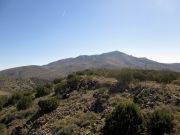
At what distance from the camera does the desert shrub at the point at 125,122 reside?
12.2 meters

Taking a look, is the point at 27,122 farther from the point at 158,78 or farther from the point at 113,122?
the point at 158,78

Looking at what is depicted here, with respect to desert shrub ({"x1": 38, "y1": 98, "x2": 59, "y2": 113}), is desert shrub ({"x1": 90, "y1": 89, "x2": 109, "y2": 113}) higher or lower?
higher

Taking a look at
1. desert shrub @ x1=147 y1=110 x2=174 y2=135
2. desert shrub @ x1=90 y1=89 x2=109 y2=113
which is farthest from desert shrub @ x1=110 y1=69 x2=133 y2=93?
desert shrub @ x1=147 y1=110 x2=174 y2=135

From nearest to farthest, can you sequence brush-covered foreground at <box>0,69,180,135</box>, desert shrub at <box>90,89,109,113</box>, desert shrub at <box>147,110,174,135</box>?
desert shrub at <box>147,110,174,135</box>
brush-covered foreground at <box>0,69,180,135</box>
desert shrub at <box>90,89,109,113</box>

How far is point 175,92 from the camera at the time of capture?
16.4 m

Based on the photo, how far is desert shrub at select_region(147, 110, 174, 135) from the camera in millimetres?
11961

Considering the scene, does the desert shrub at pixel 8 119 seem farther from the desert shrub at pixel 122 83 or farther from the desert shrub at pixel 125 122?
the desert shrub at pixel 125 122

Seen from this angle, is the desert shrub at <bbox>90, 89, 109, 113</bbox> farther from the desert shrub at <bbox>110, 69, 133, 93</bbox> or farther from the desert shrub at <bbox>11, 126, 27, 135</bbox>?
the desert shrub at <bbox>11, 126, 27, 135</bbox>

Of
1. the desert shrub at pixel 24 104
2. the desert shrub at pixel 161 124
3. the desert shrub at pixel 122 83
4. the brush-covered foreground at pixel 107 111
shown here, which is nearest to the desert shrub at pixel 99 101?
the brush-covered foreground at pixel 107 111

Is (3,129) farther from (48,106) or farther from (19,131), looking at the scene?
(48,106)

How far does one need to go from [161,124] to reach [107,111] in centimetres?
437

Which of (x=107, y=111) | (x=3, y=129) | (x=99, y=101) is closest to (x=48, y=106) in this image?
(x=3, y=129)

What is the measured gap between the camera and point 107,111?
15.8 meters

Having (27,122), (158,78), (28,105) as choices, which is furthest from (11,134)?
(158,78)
